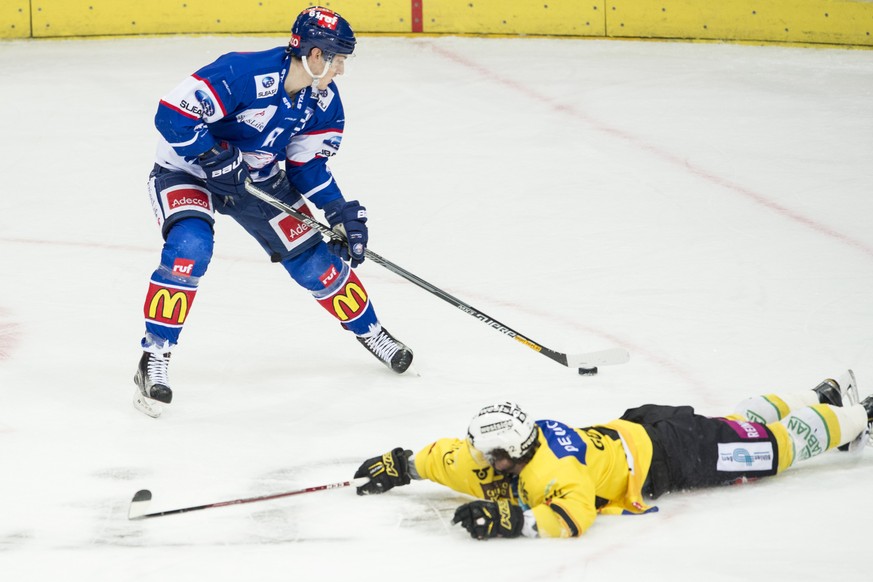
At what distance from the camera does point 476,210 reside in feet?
21.8

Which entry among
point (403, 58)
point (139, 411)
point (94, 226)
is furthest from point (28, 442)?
point (403, 58)

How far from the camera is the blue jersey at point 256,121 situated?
4410 mm

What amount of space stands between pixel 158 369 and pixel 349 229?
809 mm

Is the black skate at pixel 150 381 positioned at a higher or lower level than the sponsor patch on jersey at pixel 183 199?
lower

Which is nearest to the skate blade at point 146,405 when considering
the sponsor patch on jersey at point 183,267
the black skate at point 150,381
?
the black skate at point 150,381

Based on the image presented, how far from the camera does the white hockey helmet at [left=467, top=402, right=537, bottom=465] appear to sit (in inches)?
137

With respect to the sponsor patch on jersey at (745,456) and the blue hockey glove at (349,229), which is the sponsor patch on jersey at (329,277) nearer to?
the blue hockey glove at (349,229)

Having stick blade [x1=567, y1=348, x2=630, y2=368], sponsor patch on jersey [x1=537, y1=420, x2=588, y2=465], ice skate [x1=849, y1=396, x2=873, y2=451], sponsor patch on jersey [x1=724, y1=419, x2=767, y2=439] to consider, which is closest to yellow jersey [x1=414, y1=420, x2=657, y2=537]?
sponsor patch on jersey [x1=537, y1=420, x2=588, y2=465]

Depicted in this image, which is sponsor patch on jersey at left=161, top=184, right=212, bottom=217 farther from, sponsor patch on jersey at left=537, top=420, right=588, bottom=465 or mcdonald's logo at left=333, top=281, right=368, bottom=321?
sponsor patch on jersey at left=537, top=420, right=588, bottom=465

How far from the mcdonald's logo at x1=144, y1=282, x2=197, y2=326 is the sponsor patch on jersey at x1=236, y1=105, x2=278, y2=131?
0.59m

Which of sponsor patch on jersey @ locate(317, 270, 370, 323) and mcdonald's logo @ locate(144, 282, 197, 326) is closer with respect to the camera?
mcdonald's logo @ locate(144, 282, 197, 326)

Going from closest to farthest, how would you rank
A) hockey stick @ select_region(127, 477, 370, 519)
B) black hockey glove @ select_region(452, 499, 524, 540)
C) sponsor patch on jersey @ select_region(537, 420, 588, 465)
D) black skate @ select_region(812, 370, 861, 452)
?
black hockey glove @ select_region(452, 499, 524, 540)
sponsor patch on jersey @ select_region(537, 420, 588, 465)
hockey stick @ select_region(127, 477, 370, 519)
black skate @ select_region(812, 370, 861, 452)

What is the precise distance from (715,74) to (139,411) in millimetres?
5092

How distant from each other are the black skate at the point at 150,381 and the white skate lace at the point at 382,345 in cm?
78
